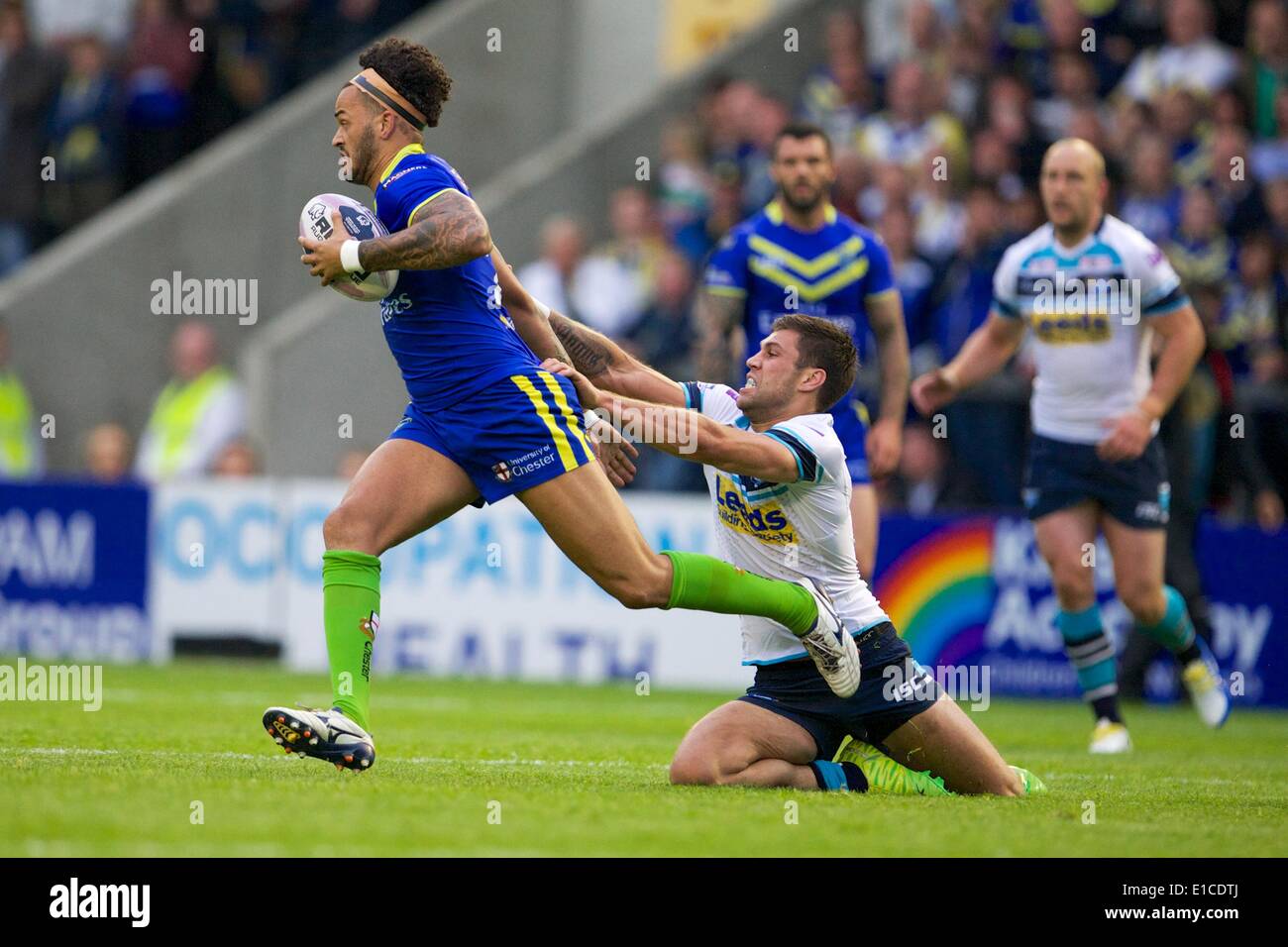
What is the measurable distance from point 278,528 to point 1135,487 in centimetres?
697

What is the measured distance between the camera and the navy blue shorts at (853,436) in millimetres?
9836

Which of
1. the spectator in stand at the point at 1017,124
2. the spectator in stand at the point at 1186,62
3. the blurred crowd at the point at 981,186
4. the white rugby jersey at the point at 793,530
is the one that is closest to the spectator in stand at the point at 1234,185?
the blurred crowd at the point at 981,186

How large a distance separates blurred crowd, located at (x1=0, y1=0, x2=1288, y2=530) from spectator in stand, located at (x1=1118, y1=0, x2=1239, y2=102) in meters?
0.02

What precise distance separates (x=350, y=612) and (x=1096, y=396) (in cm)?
492

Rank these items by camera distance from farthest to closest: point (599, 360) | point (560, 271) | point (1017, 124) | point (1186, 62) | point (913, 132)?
point (560, 271), point (913, 132), point (1186, 62), point (1017, 124), point (599, 360)

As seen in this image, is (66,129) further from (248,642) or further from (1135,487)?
(1135,487)

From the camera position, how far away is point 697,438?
678cm

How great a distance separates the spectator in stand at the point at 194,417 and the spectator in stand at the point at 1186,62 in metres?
7.97

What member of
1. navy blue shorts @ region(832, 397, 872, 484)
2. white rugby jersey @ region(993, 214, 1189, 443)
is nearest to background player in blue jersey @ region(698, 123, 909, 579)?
navy blue shorts @ region(832, 397, 872, 484)

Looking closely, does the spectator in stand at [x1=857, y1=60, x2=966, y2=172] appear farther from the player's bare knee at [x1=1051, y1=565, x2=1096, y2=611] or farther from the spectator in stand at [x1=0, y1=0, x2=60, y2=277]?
the spectator in stand at [x1=0, y1=0, x2=60, y2=277]

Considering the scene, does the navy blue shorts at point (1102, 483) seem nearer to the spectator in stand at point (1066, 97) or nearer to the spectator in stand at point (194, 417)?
the spectator in stand at point (1066, 97)

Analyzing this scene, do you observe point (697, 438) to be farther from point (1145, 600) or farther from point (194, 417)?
point (194, 417)

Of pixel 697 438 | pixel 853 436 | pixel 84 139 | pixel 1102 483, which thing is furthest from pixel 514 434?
pixel 84 139

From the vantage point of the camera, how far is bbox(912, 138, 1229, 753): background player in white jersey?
33.6 feet
